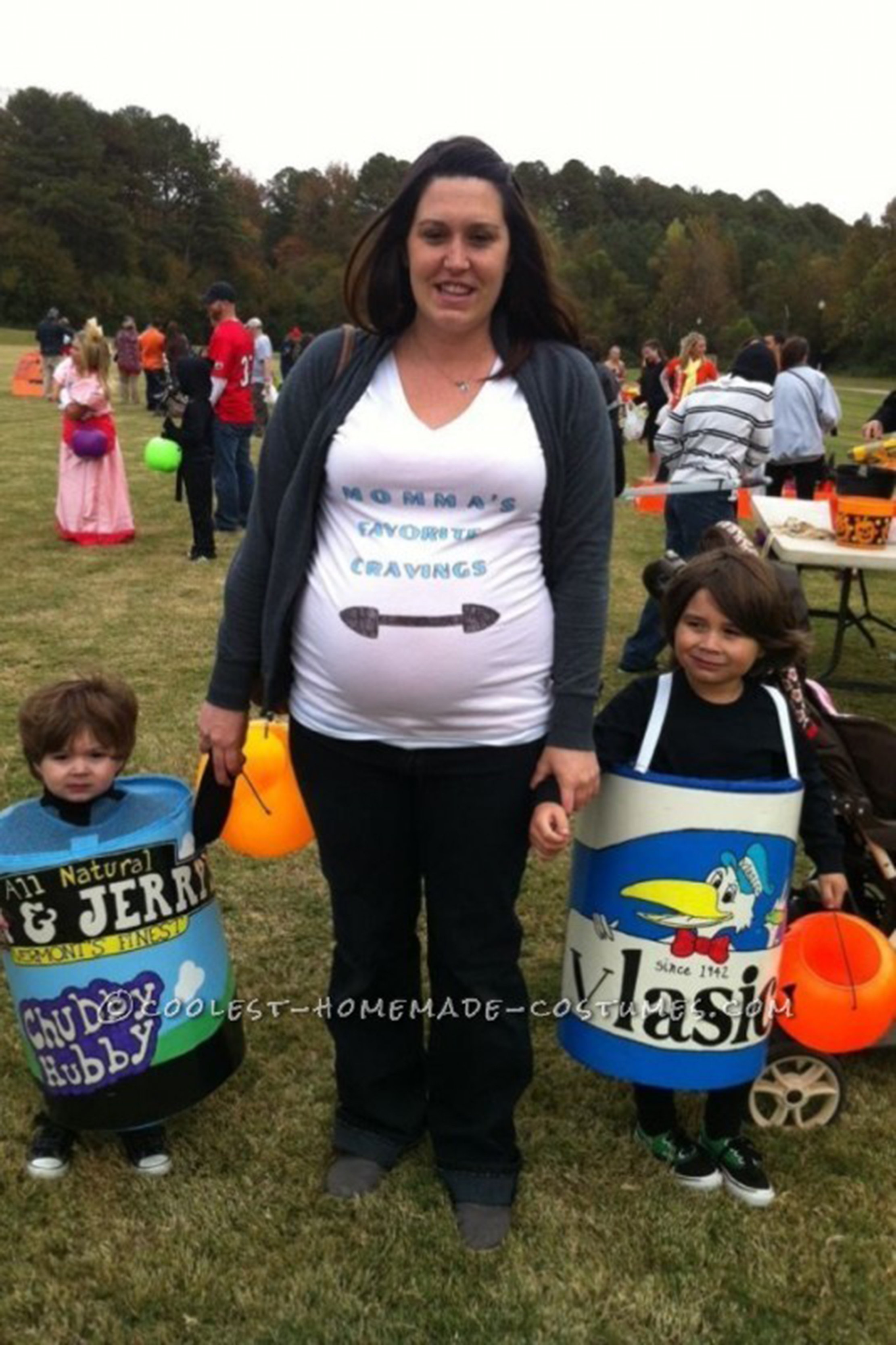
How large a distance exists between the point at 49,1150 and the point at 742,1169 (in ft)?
4.59

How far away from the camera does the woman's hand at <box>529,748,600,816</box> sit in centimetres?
190

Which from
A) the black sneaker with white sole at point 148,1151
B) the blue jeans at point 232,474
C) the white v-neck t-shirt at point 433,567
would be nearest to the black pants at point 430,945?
the white v-neck t-shirt at point 433,567

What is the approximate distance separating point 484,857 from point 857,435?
20864 mm

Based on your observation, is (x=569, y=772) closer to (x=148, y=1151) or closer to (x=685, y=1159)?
(x=685, y=1159)

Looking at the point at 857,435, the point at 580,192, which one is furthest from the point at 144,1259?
the point at 580,192

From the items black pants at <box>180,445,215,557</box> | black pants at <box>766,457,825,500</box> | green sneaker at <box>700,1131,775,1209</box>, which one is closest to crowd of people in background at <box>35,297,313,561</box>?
black pants at <box>180,445,215,557</box>

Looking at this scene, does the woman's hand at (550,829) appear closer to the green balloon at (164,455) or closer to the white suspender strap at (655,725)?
the white suspender strap at (655,725)

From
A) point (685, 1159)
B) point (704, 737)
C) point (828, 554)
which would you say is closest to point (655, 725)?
point (704, 737)

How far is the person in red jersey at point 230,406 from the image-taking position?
26.0 feet

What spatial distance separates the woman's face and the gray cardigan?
108mm

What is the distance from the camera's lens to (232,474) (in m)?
8.72

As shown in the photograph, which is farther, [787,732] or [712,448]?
[712,448]

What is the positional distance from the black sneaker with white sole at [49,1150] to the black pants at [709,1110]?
118 centimetres

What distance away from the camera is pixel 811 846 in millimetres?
2312
